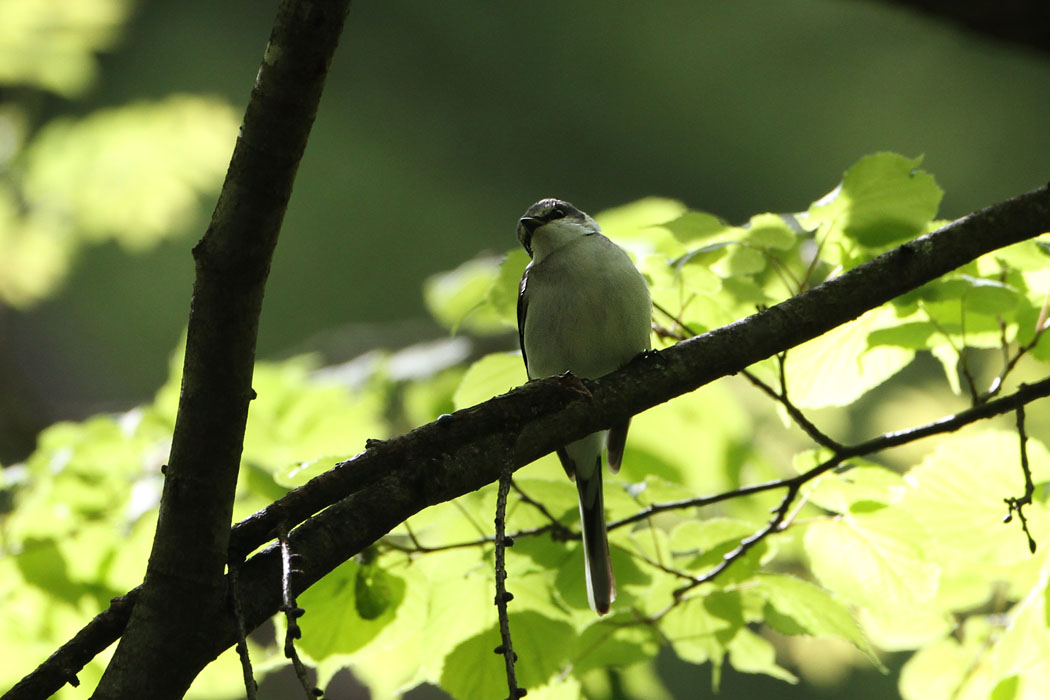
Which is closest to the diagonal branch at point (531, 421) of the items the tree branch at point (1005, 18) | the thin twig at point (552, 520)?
the thin twig at point (552, 520)

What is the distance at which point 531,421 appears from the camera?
117 cm

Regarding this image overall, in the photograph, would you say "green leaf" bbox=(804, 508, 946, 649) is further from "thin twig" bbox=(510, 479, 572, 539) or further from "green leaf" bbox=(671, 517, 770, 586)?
"thin twig" bbox=(510, 479, 572, 539)

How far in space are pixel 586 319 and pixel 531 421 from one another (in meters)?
0.74

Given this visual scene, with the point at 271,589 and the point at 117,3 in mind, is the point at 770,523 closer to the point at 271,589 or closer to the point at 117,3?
the point at 271,589

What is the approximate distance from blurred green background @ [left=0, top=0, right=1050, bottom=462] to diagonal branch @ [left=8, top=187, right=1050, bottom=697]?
5501mm

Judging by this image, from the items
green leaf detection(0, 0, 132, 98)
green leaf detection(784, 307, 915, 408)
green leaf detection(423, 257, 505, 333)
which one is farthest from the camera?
green leaf detection(0, 0, 132, 98)

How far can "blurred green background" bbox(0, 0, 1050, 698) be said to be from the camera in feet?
24.4

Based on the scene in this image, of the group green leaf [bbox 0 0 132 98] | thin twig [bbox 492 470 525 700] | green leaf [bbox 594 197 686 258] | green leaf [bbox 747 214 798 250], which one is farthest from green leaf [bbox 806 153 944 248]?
green leaf [bbox 0 0 132 98]

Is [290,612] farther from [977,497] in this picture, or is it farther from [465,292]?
[465,292]

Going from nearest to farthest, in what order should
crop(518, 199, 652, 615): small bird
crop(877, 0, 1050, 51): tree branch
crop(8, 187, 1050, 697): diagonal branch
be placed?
crop(8, 187, 1050, 697): diagonal branch, crop(877, 0, 1050, 51): tree branch, crop(518, 199, 652, 615): small bird

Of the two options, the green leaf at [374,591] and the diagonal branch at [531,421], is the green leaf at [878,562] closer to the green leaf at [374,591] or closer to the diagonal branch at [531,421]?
the diagonal branch at [531,421]

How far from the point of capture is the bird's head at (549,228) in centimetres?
221

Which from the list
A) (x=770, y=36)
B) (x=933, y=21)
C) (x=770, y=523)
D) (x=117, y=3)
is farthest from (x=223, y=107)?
(x=770, y=36)

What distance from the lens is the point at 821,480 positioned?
143 cm
